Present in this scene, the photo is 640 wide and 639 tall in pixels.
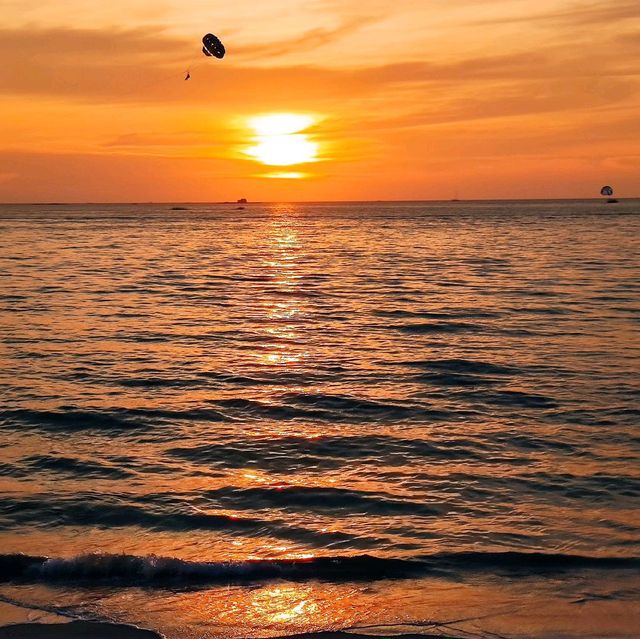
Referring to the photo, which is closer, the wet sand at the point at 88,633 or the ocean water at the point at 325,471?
the wet sand at the point at 88,633

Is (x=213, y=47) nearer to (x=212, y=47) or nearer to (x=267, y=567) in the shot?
(x=212, y=47)

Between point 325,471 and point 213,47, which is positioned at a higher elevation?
point 213,47

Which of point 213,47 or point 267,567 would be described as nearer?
point 267,567

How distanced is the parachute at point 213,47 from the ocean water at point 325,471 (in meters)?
12.8

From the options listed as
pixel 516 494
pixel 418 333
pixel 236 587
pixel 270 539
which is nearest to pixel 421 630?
pixel 236 587

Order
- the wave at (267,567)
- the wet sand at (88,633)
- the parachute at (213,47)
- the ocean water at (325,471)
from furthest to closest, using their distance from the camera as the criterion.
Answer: the parachute at (213,47) → the wave at (267,567) → the ocean water at (325,471) → the wet sand at (88,633)

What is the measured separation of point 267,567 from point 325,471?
185 inches

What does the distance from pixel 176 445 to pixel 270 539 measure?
5.57 m

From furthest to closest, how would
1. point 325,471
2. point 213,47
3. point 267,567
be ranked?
point 213,47 < point 325,471 < point 267,567

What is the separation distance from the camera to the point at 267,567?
1201 cm

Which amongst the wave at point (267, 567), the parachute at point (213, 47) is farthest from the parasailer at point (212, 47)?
the wave at point (267, 567)

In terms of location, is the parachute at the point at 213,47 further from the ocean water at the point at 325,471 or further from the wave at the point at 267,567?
the wave at the point at 267,567

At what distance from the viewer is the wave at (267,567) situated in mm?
11750

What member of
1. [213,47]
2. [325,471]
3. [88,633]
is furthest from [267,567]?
[213,47]
